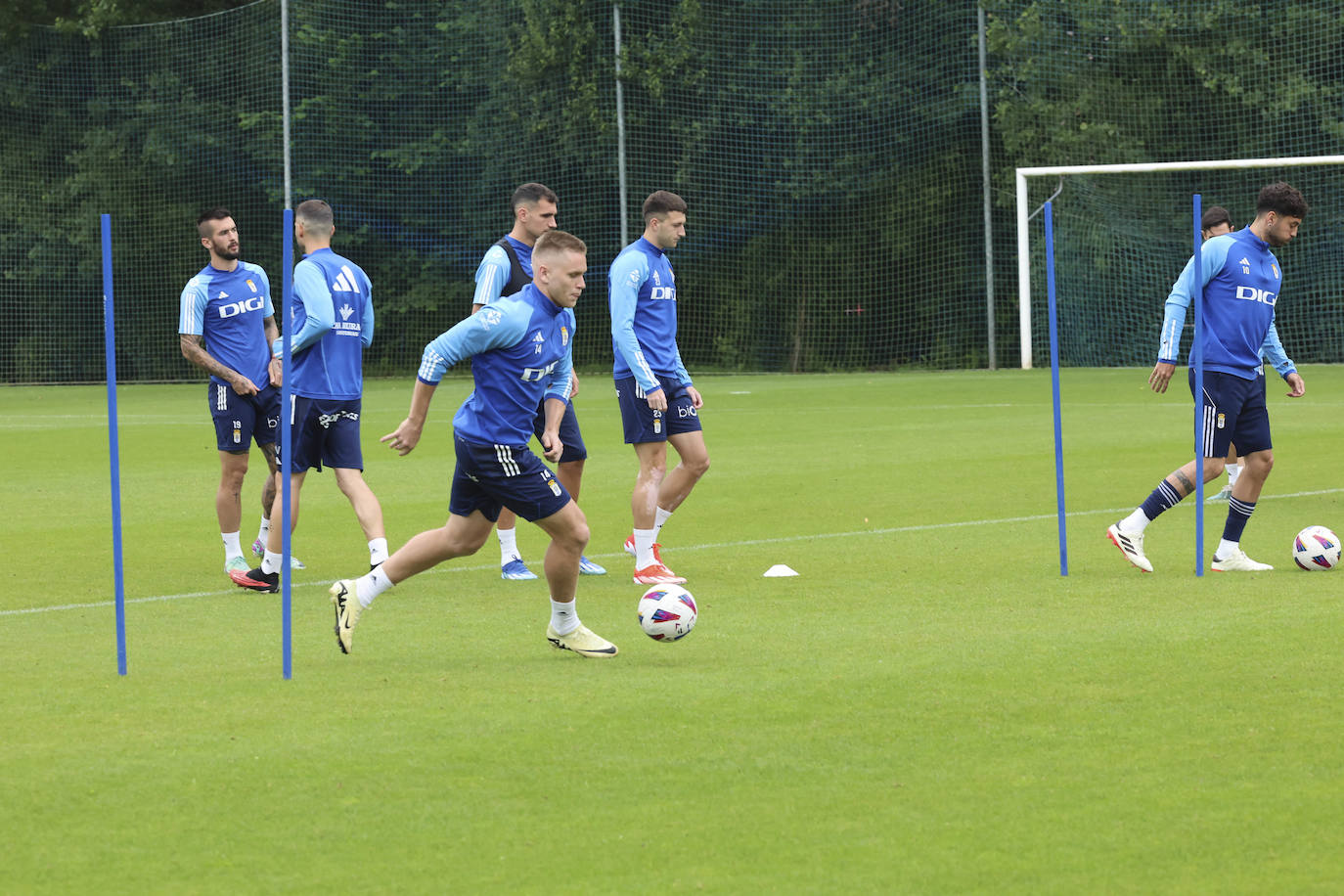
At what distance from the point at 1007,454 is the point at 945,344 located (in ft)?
55.8

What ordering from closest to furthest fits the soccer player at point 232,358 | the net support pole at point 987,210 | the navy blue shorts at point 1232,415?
1. the navy blue shorts at point 1232,415
2. the soccer player at point 232,358
3. the net support pole at point 987,210

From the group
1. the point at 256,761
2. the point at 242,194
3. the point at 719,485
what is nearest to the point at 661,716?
the point at 256,761

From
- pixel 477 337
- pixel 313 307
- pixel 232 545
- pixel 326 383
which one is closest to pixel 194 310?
pixel 313 307

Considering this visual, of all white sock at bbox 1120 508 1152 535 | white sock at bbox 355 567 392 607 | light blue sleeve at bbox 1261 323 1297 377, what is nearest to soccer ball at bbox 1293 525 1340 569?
white sock at bbox 1120 508 1152 535

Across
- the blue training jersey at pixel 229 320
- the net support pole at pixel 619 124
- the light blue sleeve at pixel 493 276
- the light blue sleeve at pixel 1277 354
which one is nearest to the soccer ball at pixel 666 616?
the light blue sleeve at pixel 493 276

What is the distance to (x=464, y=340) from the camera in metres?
7.35

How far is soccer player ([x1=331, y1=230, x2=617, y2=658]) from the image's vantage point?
7.35 meters

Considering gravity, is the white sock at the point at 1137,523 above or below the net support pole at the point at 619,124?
below

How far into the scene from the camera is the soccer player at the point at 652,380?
9.93 metres

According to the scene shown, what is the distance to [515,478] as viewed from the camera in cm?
734

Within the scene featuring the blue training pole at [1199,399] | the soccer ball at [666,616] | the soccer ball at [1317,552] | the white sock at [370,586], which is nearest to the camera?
the soccer ball at [666,616]

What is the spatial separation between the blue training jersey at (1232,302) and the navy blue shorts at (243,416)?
5.25 metres

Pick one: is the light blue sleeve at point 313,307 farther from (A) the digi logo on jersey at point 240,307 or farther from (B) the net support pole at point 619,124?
(B) the net support pole at point 619,124

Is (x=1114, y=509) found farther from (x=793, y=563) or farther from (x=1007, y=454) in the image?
(x=1007, y=454)
